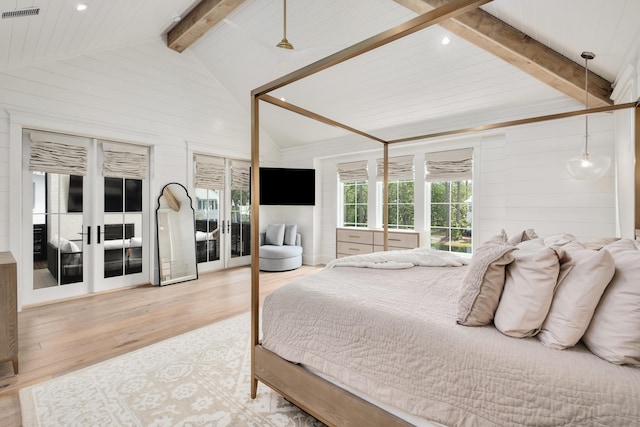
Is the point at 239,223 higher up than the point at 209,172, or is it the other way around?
the point at 209,172

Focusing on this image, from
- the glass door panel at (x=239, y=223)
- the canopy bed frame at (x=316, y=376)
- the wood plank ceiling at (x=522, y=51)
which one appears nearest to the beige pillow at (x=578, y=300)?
the canopy bed frame at (x=316, y=376)

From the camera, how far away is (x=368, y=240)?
5.33 metres

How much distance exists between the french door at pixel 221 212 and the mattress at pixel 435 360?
3.96 m

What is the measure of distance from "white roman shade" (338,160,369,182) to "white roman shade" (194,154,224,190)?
2.27 metres

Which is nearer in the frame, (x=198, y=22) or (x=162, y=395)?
(x=162, y=395)

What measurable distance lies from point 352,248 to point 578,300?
4470mm

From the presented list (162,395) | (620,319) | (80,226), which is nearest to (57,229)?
(80,226)

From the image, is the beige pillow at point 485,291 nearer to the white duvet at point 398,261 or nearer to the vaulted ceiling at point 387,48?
the white duvet at point 398,261

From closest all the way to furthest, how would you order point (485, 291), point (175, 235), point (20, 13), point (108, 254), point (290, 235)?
point (485, 291) < point (20, 13) < point (108, 254) < point (175, 235) < point (290, 235)

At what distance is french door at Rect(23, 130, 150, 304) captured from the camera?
3691mm

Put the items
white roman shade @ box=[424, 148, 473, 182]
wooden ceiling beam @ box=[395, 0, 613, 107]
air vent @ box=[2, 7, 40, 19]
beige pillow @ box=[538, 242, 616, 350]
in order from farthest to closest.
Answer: white roman shade @ box=[424, 148, 473, 182] → wooden ceiling beam @ box=[395, 0, 613, 107] → air vent @ box=[2, 7, 40, 19] → beige pillow @ box=[538, 242, 616, 350]

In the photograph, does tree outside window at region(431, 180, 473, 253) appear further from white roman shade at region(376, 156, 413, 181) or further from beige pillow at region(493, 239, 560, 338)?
beige pillow at region(493, 239, 560, 338)

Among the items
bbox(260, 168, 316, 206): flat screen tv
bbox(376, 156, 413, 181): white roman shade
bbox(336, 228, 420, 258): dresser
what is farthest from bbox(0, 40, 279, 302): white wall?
bbox(376, 156, 413, 181): white roman shade

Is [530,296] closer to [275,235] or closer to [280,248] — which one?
[280,248]
